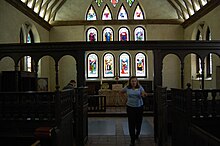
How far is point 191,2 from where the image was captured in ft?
52.5

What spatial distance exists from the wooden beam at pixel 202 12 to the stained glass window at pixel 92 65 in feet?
19.6

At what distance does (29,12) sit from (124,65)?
274 inches

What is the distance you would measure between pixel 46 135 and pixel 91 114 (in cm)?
952

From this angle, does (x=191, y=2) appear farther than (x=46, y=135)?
Yes

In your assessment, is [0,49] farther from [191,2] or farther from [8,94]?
[191,2]

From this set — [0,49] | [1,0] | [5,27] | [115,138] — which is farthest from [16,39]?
[115,138]

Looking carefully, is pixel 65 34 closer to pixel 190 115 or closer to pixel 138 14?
pixel 138 14

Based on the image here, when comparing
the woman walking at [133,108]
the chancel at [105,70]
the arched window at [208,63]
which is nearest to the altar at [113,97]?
the chancel at [105,70]

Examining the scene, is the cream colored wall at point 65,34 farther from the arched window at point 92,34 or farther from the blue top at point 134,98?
the blue top at point 134,98

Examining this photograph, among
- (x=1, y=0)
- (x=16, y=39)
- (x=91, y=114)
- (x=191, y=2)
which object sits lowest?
(x=91, y=114)

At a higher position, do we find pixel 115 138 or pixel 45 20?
pixel 45 20

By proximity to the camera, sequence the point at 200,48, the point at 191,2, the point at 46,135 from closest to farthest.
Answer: the point at 46,135
the point at 200,48
the point at 191,2

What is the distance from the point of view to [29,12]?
47.3 feet

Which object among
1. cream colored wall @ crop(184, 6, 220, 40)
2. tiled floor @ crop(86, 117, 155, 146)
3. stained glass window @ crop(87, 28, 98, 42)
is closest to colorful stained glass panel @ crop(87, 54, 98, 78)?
stained glass window @ crop(87, 28, 98, 42)
